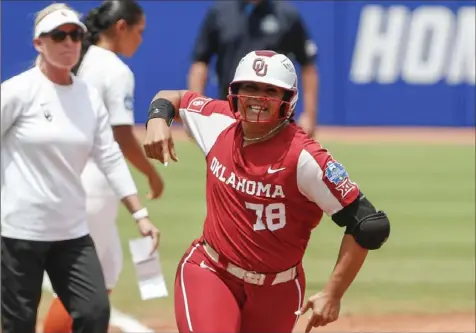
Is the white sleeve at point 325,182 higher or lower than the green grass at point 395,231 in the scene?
higher

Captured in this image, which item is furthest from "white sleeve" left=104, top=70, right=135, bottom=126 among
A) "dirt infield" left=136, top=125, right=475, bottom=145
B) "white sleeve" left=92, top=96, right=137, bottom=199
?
"dirt infield" left=136, top=125, right=475, bottom=145

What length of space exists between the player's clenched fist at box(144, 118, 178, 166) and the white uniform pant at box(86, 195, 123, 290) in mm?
1912

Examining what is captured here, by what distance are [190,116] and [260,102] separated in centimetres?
70

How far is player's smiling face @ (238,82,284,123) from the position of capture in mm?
5164

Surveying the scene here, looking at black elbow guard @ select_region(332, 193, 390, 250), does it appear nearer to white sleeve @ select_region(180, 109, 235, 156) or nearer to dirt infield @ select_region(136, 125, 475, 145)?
white sleeve @ select_region(180, 109, 235, 156)

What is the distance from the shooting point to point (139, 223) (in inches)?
254

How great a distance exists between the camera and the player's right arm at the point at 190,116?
5.41 m

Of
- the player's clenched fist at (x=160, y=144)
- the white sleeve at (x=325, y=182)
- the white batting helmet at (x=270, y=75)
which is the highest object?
the white batting helmet at (x=270, y=75)

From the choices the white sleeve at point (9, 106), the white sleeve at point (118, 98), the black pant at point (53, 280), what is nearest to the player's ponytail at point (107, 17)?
the white sleeve at point (118, 98)

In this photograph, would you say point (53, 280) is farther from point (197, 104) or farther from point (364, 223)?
point (364, 223)

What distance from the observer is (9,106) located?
19.5 ft

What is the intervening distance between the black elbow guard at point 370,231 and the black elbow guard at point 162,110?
1.16m

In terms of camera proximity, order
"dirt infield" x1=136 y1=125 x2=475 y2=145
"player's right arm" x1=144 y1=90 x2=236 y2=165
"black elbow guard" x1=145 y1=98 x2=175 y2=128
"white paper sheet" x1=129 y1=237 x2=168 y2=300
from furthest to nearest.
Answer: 1. "dirt infield" x1=136 y1=125 x2=475 y2=145
2. "white paper sheet" x1=129 y1=237 x2=168 y2=300
3. "black elbow guard" x1=145 y1=98 x2=175 y2=128
4. "player's right arm" x1=144 y1=90 x2=236 y2=165

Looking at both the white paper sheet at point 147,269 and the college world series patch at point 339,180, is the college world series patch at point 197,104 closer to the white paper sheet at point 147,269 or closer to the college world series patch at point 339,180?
the college world series patch at point 339,180
